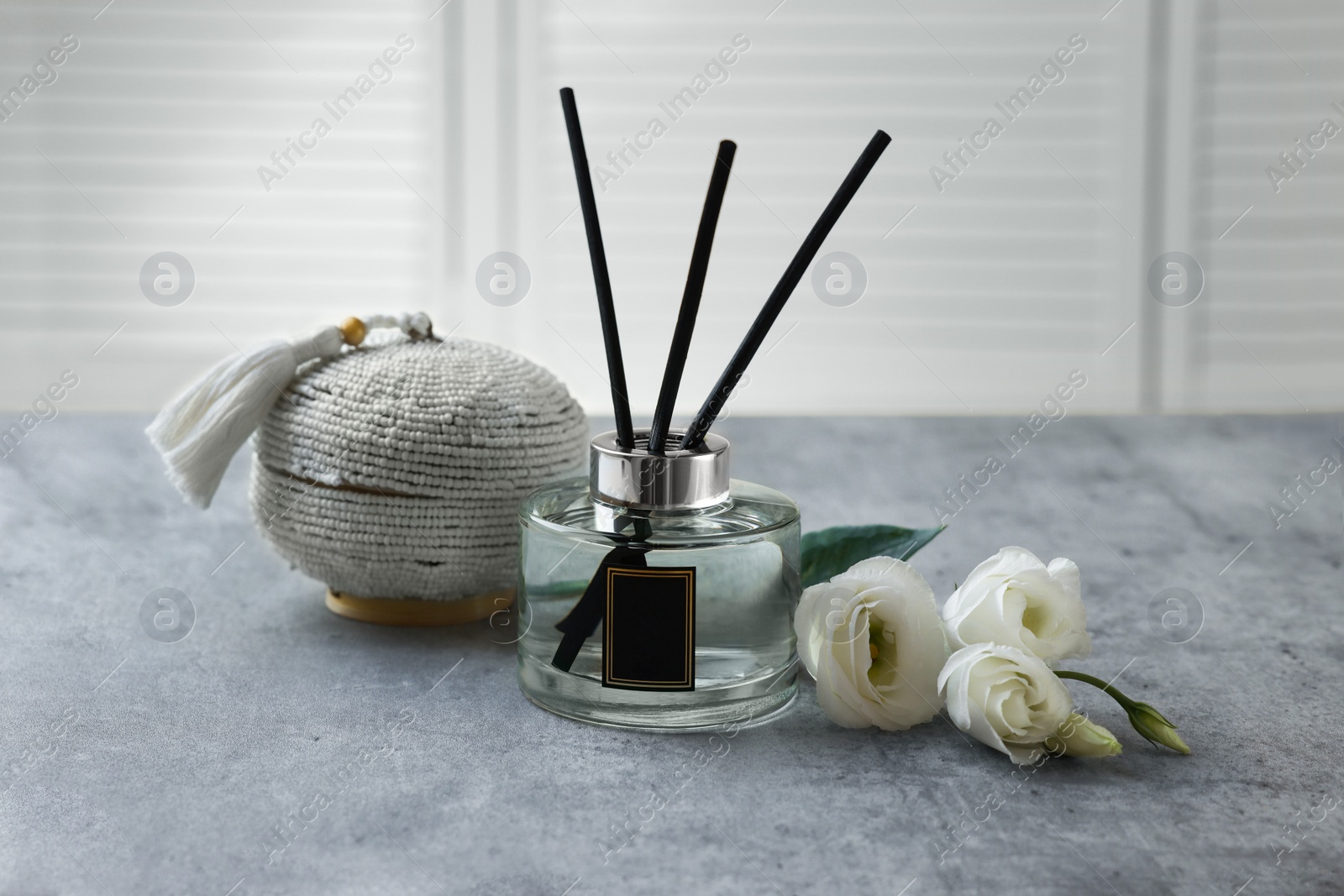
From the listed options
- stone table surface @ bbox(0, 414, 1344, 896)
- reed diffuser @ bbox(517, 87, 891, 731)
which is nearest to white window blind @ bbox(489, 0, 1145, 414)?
stone table surface @ bbox(0, 414, 1344, 896)

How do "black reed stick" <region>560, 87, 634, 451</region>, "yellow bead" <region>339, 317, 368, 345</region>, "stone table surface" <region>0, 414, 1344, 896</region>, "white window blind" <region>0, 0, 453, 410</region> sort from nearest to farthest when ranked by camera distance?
"stone table surface" <region>0, 414, 1344, 896</region> < "black reed stick" <region>560, 87, 634, 451</region> < "yellow bead" <region>339, 317, 368, 345</region> < "white window blind" <region>0, 0, 453, 410</region>

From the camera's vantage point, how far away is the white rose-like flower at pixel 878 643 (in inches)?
20.3

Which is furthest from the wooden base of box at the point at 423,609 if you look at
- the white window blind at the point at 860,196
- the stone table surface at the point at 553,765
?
the white window blind at the point at 860,196

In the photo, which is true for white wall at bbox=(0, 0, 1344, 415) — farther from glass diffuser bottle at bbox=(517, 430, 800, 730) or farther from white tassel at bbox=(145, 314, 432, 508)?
glass diffuser bottle at bbox=(517, 430, 800, 730)

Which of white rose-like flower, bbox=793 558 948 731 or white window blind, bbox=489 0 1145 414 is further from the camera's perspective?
white window blind, bbox=489 0 1145 414

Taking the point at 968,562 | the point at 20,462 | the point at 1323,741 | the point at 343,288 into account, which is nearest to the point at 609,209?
the point at 343,288

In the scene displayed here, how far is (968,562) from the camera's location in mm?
798

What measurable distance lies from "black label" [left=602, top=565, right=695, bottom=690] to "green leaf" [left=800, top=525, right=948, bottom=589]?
12 centimetres

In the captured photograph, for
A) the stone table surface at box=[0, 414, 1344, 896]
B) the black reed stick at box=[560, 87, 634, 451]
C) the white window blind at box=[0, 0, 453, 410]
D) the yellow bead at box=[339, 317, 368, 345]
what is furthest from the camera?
the white window blind at box=[0, 0, 453, 410]

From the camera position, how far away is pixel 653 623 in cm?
51

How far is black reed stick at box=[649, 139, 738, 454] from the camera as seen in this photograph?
1.65 feet

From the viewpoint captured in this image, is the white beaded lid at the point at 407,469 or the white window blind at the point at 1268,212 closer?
the white beaded lid at the point at 407,469

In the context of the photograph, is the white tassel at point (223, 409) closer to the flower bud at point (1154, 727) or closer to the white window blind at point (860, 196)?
the flower bud at point (1154, 727)

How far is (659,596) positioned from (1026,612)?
0.17 metres
